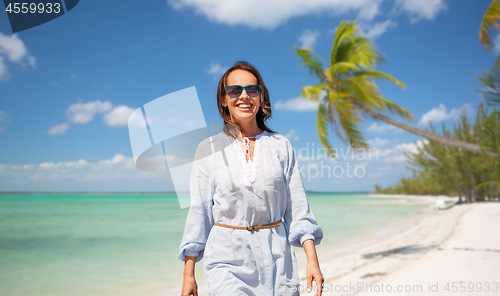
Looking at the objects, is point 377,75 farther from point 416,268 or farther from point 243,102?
point 243,102

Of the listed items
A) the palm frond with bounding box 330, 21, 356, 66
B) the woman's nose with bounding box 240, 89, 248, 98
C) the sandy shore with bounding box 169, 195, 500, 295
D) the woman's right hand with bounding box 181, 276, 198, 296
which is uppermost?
the palm frond with bounding box 330, 21, 356, 66

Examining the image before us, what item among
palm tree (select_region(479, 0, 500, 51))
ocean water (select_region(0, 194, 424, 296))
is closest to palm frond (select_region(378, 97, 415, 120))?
palm tree (select_region(479, 0, 500, 51))

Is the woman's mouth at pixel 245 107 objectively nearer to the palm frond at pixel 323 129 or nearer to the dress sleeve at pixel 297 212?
the dress sleeve at pixel 297 212

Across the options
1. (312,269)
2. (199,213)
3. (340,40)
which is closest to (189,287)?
(199,213)

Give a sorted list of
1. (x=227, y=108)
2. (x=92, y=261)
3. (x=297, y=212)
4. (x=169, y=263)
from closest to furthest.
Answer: (x=297, y=212) → (x=227, y=108) → (x=169, y=263) → (x=92, y=261)

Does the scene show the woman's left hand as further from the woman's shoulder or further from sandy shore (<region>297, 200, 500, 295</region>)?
sandy shore (<region>297, 200, 500, 295</region>)

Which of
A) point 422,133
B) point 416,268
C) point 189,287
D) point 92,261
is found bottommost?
point 92,261

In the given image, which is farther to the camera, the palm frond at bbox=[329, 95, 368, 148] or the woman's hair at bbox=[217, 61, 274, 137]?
the palm frond at bbox=[329, 95, 368, 148]

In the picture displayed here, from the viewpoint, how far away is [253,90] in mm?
1532

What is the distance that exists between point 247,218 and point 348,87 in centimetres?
790

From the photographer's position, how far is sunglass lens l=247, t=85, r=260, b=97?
1.52 meters

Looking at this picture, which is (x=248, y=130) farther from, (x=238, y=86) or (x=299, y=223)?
(x=299, y=223)

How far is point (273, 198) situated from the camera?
1.37 metres

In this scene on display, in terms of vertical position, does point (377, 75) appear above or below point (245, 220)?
above
